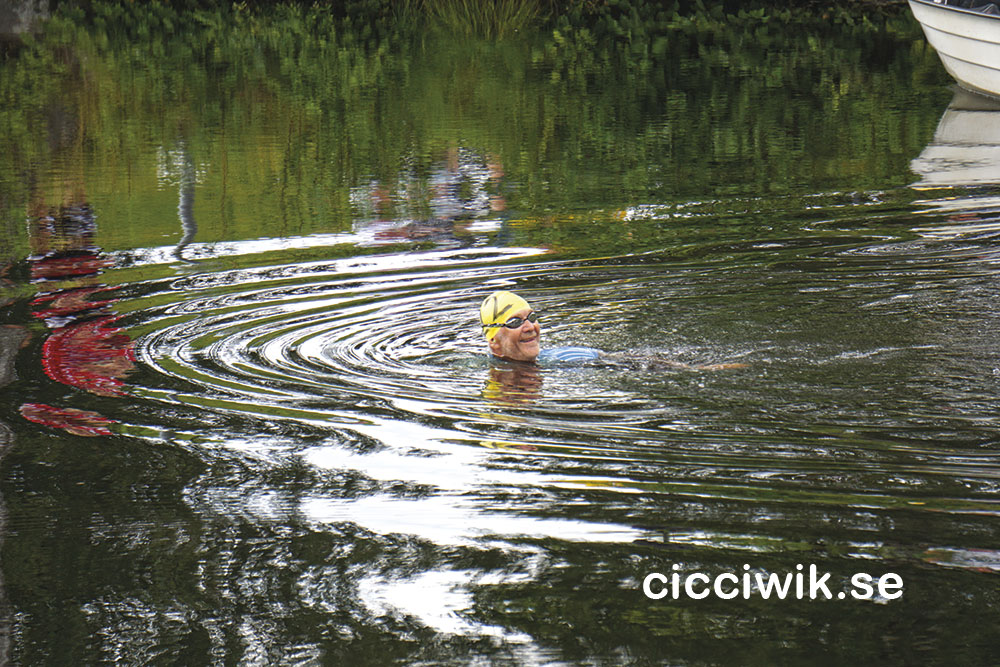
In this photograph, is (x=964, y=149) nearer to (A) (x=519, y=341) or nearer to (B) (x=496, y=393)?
(A) (x=519, y=341)

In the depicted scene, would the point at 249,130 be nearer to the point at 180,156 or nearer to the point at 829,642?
the point at 180,156

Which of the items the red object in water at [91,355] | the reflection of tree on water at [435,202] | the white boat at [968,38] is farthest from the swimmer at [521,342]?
the white boat at [968,38]

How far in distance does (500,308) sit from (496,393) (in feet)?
2.74

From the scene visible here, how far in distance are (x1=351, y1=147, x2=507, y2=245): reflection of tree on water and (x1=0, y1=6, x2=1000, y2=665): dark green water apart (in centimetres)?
6

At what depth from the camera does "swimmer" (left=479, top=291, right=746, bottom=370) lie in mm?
8234

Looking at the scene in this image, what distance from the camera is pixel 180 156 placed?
56.1 feet

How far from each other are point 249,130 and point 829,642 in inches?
600

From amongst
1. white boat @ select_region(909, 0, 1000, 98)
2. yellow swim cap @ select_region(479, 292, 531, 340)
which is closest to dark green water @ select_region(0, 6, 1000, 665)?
yellow swim cap @ select_region(479, 292, 531, 340)

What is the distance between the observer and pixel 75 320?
32.0ft

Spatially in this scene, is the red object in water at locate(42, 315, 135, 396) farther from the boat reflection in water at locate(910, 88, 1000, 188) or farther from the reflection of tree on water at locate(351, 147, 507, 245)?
the boat reflection in water at locate(910, 88, 1000, 188)

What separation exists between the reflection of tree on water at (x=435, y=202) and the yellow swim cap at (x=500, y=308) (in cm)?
336

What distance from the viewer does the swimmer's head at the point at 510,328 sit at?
8.24 metres

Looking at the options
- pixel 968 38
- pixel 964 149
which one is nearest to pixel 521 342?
pixel 964 149

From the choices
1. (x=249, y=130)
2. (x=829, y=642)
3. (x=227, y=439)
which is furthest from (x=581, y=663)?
(x=249, y=130)
